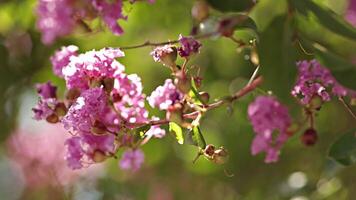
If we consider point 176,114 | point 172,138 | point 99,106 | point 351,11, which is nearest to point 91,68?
point 99,106

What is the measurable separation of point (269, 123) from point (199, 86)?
130 mm

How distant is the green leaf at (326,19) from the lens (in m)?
0.94

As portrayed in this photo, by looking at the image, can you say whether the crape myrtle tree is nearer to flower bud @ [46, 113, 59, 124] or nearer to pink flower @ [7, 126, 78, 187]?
flower bud @ [46, 113, 59, 124]

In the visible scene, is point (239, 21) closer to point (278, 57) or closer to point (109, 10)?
point (278, 57)

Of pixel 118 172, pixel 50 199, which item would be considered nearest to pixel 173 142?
pixel 118 172

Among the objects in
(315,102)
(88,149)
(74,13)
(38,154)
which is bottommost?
(38,154)

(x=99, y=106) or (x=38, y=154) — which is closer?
(x=99, y=106)

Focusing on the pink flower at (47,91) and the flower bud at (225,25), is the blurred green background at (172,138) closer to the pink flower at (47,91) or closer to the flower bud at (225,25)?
the pink flower at (47,91)

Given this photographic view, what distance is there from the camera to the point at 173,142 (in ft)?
7.10

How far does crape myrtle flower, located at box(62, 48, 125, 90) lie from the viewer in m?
1.17

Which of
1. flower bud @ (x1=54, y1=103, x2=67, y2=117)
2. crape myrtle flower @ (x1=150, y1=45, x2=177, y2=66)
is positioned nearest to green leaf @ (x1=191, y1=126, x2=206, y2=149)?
crape myrtle flower @ (x1=150, y1=45, x2=177, y2=66)

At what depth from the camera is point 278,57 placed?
36.6 inches

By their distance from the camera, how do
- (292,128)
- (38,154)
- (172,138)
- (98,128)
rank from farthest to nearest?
1. (38,154)
2. (172,138)
3. (98,128)
4. (292,128)

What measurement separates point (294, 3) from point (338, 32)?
0.20 ft
